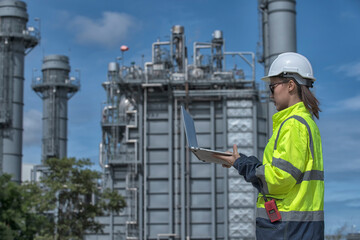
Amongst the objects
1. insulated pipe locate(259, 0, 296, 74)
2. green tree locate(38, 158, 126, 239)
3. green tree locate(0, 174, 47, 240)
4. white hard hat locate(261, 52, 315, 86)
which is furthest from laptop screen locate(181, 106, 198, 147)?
insulated pipe locate(259, 0, 296, 74)

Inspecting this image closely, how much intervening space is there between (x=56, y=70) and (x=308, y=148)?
190ft

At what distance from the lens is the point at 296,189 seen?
4.37m

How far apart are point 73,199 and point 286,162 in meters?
28.3

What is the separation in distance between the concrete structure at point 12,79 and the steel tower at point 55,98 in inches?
436

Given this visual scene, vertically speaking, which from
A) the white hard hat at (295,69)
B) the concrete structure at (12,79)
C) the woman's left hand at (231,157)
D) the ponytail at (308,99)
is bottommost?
the woman's left hand at (231,157)

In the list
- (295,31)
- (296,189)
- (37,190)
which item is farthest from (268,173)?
(295,31)

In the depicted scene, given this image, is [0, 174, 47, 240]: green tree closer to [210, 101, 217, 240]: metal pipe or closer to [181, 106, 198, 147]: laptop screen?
[210, 101, 217, 240]: metal pipe

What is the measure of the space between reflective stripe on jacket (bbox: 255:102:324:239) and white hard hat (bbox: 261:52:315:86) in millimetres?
321

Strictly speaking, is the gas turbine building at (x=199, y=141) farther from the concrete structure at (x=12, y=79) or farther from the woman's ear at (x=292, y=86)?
the woman's ear at (x=292, y=86)

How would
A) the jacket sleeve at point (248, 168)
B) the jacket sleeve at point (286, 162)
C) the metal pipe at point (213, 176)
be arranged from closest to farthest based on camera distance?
1. the jacket sleeve at point (286, 162)
2. the jacket sleeve at point (248, 168)
3. the metal pipe at point (213, 176)

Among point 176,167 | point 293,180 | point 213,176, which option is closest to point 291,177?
point 293,180

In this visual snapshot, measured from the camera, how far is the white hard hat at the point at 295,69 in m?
4.66

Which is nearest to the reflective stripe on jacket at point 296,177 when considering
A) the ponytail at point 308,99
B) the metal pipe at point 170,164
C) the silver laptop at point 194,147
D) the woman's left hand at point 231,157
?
the ponytail at point 308,99

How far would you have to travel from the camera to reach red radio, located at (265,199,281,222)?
4.33 meters
